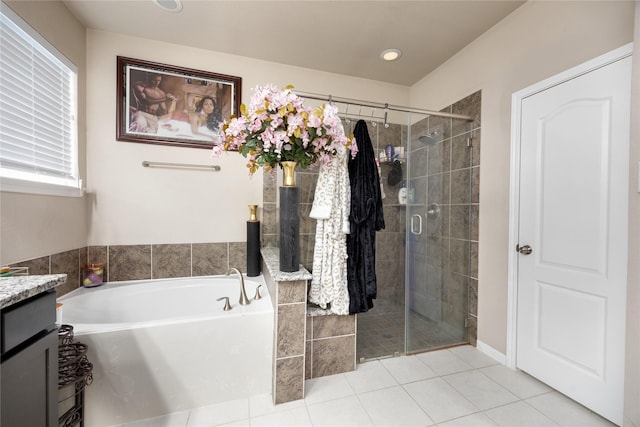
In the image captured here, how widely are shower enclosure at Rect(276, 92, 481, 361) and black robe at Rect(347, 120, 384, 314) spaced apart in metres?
0.42

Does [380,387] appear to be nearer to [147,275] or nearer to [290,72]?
[147,275]

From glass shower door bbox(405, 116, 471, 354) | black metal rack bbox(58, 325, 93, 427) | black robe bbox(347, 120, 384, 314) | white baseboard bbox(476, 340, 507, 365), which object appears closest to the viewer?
black metal rack bbox(58, 325, 93, 427)

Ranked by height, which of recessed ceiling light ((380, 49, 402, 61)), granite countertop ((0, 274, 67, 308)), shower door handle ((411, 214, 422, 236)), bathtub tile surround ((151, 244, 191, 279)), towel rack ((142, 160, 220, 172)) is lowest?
bathtub tile surround ((151, 244, 191, 279))

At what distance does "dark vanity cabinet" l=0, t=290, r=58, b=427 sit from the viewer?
2.11 feet

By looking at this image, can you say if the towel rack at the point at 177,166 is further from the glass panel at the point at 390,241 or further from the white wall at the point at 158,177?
the glass panel at the point at 390,241

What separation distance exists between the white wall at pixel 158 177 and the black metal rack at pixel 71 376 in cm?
112

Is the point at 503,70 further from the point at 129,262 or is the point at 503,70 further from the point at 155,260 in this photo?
the point at 129,262

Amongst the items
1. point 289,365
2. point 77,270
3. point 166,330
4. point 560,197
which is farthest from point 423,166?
point 77,270

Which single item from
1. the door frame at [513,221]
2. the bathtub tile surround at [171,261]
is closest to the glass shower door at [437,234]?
the door frame at [513,221]

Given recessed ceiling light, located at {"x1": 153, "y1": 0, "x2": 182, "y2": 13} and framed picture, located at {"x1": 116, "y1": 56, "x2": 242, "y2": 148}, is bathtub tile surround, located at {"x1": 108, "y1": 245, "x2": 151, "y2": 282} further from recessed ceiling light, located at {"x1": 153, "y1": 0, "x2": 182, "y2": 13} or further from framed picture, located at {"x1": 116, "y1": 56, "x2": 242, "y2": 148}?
recessed ceiling light, located at {"x1": 153, "y1": 0, "x2": 182, "y2": 13}

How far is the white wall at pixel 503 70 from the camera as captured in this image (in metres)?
1.44

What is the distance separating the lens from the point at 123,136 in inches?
84.6

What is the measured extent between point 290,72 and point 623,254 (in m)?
2.81

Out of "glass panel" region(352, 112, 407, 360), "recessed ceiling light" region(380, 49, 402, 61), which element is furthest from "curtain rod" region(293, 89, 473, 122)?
"recessed ceiling light" region(380, 49, 402, 61)
